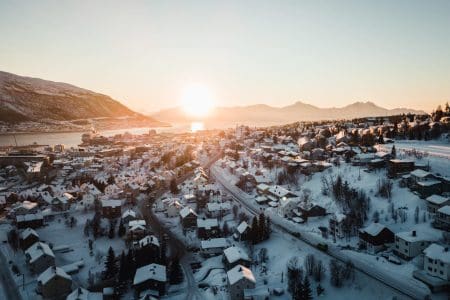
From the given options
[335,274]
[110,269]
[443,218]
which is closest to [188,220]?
[110,269]

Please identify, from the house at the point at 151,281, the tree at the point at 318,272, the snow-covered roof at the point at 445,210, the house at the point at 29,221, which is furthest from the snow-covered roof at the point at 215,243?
the house at the point at 29,221

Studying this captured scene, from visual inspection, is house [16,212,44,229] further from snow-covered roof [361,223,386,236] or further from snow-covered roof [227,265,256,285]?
snow-covered roof [361,223,386,236]

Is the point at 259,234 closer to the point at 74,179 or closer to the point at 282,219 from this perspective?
the point at 282,219

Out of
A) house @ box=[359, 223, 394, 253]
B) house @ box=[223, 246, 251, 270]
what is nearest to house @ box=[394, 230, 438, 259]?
house @ box=[359, 223, 394, 253]

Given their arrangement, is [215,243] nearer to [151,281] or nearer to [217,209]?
[151,281]

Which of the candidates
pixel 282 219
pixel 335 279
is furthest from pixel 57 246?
pixel 335 279

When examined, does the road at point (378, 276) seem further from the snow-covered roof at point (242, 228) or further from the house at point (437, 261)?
the snow-covered roof at point (242, 228)
